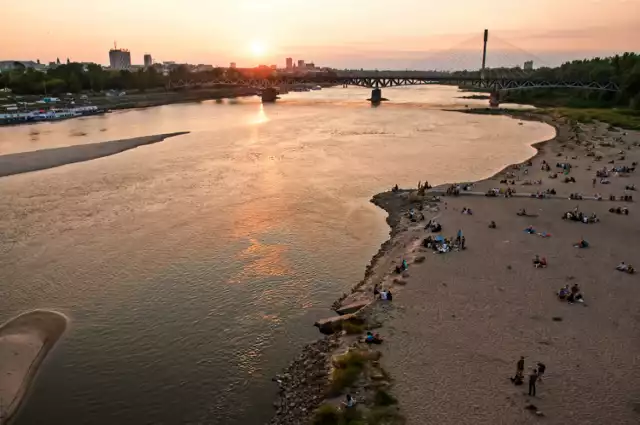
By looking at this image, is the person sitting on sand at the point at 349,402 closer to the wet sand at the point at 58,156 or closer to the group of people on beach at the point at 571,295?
the group of people on beach at the point at 571,295

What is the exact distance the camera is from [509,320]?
16.2m

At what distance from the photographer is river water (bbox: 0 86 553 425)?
14242 mm

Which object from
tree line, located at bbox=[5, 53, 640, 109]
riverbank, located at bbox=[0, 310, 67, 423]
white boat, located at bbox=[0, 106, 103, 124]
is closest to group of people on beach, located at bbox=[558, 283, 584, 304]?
riverbank, located at bbox=[0, 310, 67, 423]

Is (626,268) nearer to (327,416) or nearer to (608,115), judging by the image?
(327,416)

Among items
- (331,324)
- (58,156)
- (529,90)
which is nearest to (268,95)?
(529,90)

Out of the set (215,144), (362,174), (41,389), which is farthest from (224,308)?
(215,144)

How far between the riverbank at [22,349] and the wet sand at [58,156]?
92.7ft

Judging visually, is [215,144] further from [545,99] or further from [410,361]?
[545,99]

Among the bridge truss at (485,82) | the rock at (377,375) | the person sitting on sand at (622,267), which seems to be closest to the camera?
the rock at (377,375)

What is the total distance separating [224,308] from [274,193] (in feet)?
58.5

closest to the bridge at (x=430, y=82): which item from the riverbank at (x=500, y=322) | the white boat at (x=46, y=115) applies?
the white boat at (x=46, y=115)

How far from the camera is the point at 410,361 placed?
1409 cm

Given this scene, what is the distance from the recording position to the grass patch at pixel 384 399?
12.3 metres

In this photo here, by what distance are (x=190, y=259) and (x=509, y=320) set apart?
46.0ft
